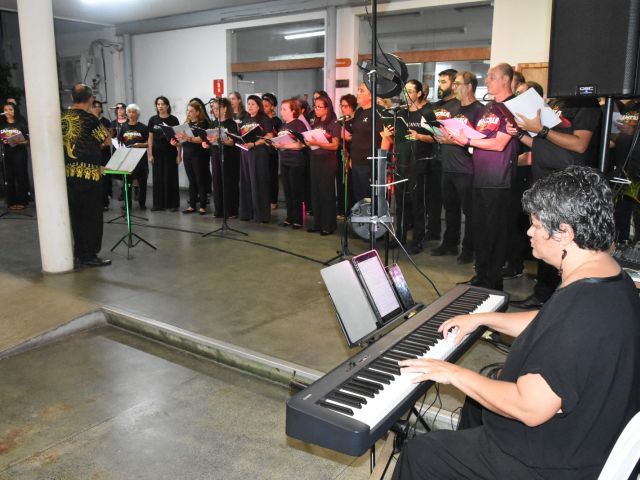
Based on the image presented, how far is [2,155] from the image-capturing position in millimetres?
8344

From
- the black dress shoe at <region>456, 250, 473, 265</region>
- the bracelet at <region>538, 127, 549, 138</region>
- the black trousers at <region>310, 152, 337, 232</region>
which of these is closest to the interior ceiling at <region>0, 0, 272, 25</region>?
the black trousers at <region>310, 152, 337, 232</region>

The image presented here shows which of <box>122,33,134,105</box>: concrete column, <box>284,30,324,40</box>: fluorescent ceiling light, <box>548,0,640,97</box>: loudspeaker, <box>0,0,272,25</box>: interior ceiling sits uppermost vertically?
<box>0,0,272,25</box>: interior ceiling

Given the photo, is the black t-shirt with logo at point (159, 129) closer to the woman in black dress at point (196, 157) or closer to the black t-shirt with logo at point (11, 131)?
the woman in black dress at point (196, 157)

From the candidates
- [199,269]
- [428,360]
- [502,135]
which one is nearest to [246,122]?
[199,269]

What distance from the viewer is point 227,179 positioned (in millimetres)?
7926

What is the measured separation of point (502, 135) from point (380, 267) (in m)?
2.26

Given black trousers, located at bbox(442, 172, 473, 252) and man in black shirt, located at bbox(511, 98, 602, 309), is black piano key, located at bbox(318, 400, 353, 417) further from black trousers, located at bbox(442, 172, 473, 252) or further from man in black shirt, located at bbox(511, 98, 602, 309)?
black trousers, located at bbox(442, 172, 473, 252)

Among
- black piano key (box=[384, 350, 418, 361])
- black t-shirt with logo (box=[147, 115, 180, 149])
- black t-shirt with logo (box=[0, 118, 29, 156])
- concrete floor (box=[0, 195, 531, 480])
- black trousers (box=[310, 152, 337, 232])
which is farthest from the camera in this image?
black t-shirt with logo (box=[147, 115, 180, 149])

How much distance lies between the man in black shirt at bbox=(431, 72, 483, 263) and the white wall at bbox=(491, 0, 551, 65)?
1916 millimetres

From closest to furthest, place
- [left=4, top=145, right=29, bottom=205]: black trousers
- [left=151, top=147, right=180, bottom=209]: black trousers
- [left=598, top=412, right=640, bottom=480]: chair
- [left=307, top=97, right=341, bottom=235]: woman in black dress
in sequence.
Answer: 1. [left=598, top=412, right=640, bottom=480]: chair
2. [left=307, top=97, right=341, bottom=235]: woman in black dress
3. [left=151, top=147, right=180, bottom=209]: black trousers
4. [left=4, top=145, right=29, bottom=205]: black trousers

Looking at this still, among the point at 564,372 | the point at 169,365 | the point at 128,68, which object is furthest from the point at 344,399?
the point at 128,68

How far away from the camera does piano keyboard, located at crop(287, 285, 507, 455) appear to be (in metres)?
1.44

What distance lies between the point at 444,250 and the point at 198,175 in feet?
13.3

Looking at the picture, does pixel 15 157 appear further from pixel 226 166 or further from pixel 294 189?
pixel 294 189
